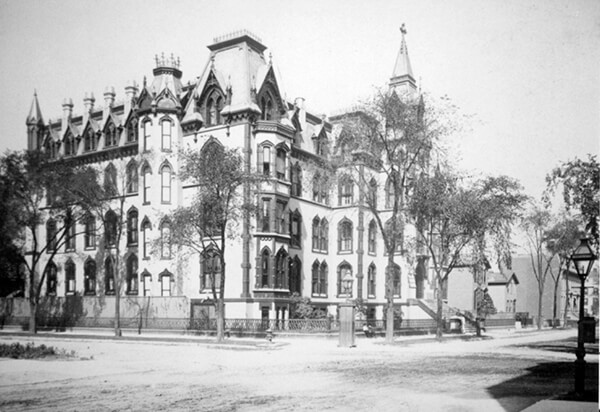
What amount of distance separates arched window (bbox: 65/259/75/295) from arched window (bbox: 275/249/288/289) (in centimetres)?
1333

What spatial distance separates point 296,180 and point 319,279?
20.7ft

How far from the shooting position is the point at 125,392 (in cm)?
1168

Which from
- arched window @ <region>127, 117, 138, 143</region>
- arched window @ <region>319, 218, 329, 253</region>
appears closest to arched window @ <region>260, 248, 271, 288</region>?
arched window @ <region>319, 218, 329, 253</region>

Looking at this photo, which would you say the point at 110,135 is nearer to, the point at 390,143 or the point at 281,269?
the point at 281,269

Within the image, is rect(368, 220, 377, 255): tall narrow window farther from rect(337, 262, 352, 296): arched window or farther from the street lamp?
the street lamp

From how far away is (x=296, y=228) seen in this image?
3606 centimetres

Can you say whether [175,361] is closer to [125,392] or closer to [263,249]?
[125,392]

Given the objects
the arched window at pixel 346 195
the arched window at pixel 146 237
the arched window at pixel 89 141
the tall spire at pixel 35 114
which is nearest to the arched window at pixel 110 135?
the arched window at pixel 89 141

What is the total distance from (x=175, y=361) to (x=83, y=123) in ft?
74.4

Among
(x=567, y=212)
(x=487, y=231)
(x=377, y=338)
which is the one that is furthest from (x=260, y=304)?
(x=567, y=212)

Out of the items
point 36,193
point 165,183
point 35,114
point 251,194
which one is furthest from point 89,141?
point 35,114

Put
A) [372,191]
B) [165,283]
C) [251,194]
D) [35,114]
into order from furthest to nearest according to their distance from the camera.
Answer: [165,283] → [251,194] → [372,191] → [35,114]

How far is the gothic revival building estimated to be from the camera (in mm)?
31245

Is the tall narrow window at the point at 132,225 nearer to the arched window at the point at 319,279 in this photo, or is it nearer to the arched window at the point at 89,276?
the arched window at the point at 89,276
